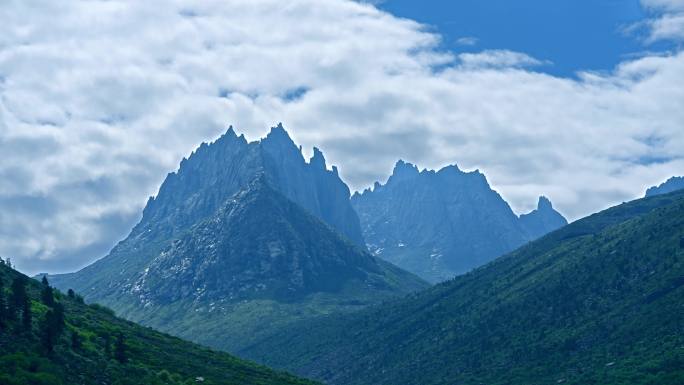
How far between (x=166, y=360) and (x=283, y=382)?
30532 millimetres

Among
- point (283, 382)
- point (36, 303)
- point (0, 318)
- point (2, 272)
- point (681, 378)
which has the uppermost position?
point (2, 272)

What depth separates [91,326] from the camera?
135000mm

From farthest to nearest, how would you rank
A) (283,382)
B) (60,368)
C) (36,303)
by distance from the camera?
(283,382), (36,303), (60,368)

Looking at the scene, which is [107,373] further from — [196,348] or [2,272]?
[196,348]

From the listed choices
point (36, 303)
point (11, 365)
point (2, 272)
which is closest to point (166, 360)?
point (36, 303)

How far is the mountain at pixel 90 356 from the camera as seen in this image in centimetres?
9419

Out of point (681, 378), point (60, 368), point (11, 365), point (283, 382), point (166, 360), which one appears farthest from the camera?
point (681, 378)

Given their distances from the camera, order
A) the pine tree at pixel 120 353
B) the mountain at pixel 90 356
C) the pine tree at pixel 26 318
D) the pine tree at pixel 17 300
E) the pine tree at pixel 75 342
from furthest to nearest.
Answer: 1. the pine tree at pixel 120 353
2. the pine tree at pixel 75 342
3. the pine tree at pixel 17 300
4. the pine tree at pixel 26 318
5. the mountain at pixel 90 356

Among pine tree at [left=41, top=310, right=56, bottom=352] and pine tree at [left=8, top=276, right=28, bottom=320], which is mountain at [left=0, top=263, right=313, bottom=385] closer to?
pine tree at [left=41, top=310, right=56, bottom=352]

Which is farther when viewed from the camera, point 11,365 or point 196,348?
point 196,348

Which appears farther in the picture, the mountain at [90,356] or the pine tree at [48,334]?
the pine tree at [48,334]

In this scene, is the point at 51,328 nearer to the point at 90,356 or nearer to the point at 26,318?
the point at 26,318

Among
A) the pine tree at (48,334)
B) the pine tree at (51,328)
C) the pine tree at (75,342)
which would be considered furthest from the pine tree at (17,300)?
the pine tree at (75,342)

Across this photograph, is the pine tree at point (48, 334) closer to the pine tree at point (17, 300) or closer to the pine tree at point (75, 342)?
the pine tree at point (75, 342)
